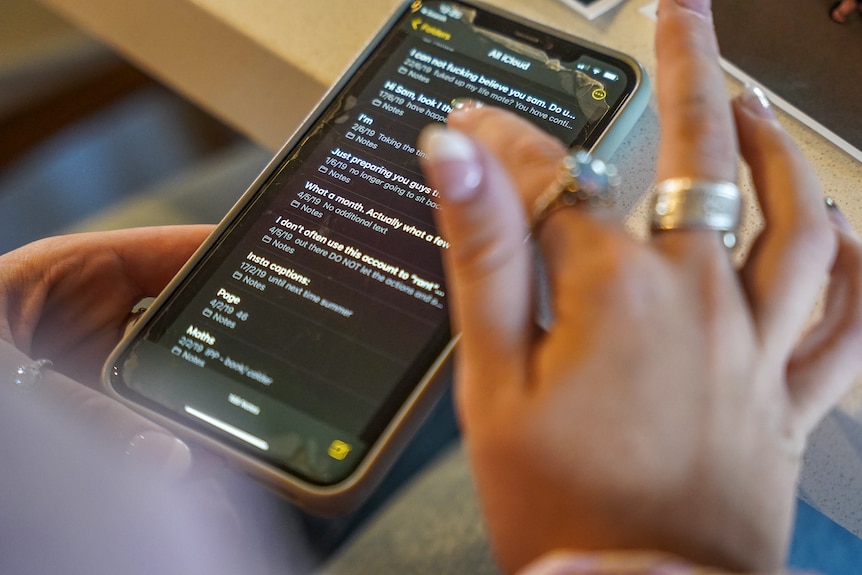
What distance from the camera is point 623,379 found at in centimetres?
31

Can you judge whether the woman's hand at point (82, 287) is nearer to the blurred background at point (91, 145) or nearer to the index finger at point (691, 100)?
the blurred background at point (91, 145)

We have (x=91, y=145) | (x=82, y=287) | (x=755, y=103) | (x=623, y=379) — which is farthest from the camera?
(x=91, y=145)

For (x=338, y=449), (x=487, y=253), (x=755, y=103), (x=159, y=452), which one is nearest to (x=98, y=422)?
(x=159, y=452)

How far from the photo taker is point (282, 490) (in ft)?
1.47

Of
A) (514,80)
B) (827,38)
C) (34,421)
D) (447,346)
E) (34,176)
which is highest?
(827,38)

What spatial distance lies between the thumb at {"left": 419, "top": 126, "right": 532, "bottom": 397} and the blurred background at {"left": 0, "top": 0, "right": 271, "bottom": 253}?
0.52m

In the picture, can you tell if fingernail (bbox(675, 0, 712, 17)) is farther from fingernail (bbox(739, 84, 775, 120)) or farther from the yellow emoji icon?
the yellow emoji icon

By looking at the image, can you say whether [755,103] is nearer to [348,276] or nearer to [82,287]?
[348,276]

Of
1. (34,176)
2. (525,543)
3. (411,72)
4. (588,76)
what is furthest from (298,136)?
(34,176)

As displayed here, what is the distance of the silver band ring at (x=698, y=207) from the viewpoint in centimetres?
34

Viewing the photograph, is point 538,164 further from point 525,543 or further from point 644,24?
point 644,24

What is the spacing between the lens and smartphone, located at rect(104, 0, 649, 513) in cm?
45

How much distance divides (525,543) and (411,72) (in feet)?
1.11

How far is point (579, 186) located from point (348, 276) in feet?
0.63
